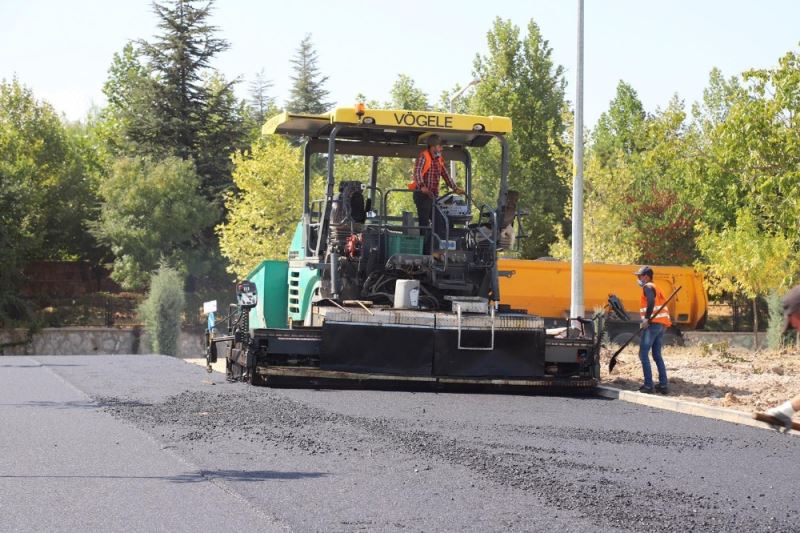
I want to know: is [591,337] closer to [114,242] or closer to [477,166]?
[477,166]

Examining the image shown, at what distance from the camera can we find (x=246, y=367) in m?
14.2

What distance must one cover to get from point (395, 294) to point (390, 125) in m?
2.08

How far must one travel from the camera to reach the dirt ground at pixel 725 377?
13836 millimetres

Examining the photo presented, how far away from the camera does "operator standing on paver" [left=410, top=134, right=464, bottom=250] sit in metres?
14.7

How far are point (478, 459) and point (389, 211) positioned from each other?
6476 mm

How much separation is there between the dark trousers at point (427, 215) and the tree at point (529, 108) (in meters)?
30.0

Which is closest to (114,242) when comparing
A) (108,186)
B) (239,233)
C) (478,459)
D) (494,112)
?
(108,186)

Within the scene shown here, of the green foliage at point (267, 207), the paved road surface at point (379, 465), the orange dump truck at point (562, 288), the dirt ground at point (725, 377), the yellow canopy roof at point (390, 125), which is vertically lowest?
the paved road surface at point (379, 465)

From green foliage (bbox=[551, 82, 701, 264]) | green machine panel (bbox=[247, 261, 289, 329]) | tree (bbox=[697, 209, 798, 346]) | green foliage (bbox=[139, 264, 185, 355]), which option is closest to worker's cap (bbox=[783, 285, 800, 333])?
green machine panel (bbox=[247, 261, 289, 329])

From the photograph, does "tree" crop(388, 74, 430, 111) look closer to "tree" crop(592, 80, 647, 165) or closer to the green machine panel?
"tree" crop(592, 80, 647, 165)

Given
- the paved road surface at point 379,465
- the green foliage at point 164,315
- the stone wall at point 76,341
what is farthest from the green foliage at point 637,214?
the paved road surface at point 379,465

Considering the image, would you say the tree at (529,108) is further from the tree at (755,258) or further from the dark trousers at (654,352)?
the dark trousers at (654,352)

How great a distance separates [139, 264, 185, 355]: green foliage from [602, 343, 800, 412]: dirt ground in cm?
2292

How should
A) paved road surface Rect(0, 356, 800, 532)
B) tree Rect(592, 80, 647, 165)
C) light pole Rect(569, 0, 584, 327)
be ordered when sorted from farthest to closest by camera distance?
tree Rect(592, 80, 647, 165) → light pole Rect(569, 0, 584, 327) → paved road surface Rect(0, 356, 800, 532)
